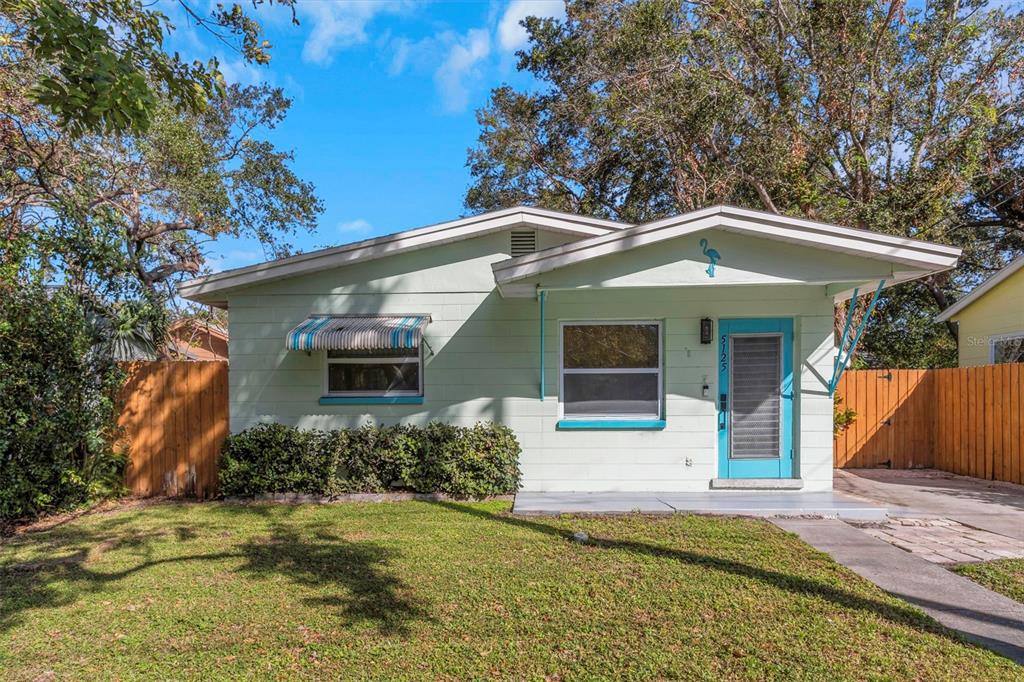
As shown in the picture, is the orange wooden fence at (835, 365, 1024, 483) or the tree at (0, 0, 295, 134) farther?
the orange wooden fence at (835, 365, 1024, 483)

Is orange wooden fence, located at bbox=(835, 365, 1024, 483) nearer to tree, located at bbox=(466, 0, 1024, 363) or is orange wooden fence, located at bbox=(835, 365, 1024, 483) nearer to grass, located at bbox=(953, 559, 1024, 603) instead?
tree, located at bbox=(466, 0, 1024, 363)

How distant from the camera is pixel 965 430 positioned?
908 centimetres

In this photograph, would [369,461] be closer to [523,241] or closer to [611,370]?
[611,370]

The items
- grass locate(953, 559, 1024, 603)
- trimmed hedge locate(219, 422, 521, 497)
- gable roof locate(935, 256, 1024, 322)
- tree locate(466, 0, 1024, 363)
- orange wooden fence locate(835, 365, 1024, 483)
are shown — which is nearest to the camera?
grass locate(953, 559, 1024, 603)

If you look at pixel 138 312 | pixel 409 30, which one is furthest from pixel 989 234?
pixel 138 312

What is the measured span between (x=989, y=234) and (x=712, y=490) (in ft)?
59.5

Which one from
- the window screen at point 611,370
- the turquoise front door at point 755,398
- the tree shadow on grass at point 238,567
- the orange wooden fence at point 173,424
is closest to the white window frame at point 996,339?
the turquoise front door at point 755,398

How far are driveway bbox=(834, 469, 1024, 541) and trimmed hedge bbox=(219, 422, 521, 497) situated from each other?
4834mm

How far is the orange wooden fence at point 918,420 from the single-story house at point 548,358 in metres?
3.79

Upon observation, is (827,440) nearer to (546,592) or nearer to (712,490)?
(712,490)

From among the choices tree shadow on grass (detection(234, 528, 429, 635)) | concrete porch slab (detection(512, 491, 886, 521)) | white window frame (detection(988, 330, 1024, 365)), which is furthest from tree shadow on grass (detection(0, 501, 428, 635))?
white window frame (detection(988, 330, 1024, 365))

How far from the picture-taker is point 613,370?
23.8 ft

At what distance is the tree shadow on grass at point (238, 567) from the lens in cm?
381

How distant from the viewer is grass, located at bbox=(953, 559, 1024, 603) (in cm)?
405
